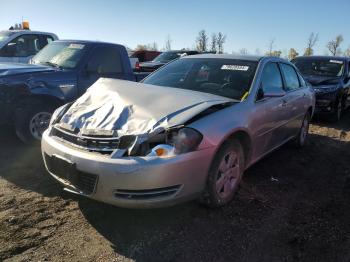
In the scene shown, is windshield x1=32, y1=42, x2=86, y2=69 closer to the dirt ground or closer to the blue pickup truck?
the blue pickup truck

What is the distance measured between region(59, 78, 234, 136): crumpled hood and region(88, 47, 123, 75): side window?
2.27m

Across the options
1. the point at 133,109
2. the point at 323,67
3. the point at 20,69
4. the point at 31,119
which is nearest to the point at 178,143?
the point at 133,109

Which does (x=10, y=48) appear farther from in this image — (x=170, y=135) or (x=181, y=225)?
(x=181, y=225)

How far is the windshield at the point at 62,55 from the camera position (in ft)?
21.0

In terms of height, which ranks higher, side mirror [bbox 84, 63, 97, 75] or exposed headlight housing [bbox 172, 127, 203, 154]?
side mirror [bbox 84, 63, 97, 75]

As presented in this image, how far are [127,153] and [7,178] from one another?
83.8 inches

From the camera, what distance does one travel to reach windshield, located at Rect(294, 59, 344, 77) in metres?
10.1

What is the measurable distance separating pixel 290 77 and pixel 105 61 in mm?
3272

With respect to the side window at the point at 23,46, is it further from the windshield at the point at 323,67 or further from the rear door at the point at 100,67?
the windshield at the point at 323,67

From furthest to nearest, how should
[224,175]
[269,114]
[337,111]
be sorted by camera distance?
[337,111], [269,114], [224,175]

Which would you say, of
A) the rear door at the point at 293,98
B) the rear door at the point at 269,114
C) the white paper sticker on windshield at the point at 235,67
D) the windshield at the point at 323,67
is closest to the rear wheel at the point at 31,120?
the white paper sticker on windshield at the point at 235,67

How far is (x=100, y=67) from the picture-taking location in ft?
21.8

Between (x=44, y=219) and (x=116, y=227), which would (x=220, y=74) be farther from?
(x=44, y=219)

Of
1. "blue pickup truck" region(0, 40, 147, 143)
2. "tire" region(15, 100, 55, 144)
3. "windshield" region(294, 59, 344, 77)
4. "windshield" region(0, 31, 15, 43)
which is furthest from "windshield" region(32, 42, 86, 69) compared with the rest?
"windshield" region(294, 59, 344, 77)
